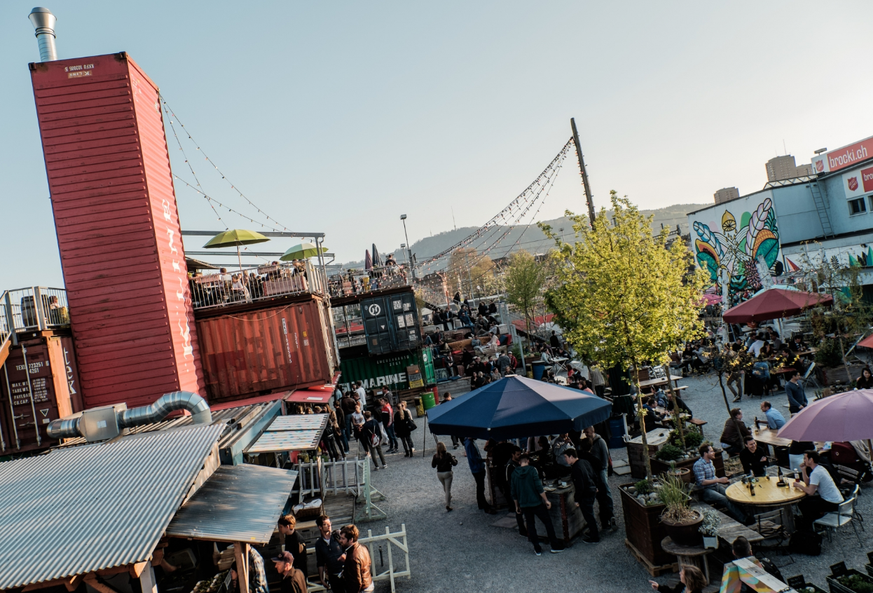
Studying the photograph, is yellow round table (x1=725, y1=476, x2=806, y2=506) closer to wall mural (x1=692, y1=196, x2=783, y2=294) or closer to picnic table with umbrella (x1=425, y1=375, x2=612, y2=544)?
picnic table with umbrella (x1=425, y1=375, x2=612, y2=544)

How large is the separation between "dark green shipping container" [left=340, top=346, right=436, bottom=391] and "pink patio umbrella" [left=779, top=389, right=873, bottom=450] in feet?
60.9

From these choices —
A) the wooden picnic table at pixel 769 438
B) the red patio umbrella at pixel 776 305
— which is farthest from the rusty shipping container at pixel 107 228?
the red patio umbrella at pixel 776 305

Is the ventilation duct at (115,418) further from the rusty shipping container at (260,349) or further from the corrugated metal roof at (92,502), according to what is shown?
the rusty shipping container at (260,349)

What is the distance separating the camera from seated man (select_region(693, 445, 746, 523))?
8914 millimetres

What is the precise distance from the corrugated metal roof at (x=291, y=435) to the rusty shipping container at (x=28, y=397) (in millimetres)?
4787

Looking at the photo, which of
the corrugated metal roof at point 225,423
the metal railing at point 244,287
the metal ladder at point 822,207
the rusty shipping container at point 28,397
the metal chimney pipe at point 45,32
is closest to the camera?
the corrugated metal roof at point 225,423

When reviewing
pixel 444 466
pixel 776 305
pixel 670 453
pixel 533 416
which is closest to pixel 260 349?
pixel 444 466

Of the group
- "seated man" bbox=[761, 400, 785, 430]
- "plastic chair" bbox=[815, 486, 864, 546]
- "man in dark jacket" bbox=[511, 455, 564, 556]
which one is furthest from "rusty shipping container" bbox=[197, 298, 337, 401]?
"plastic chair" bbox=[815, 486, 864, 546]

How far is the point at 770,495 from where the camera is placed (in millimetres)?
8258

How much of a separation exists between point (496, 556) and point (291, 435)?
448 cm

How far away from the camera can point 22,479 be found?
7.34m

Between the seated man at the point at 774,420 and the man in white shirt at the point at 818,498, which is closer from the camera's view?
the man in white shirt at the point at 818,498

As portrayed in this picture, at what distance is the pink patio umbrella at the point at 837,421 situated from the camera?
7543mm

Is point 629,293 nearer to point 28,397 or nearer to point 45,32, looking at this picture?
point 28,397
